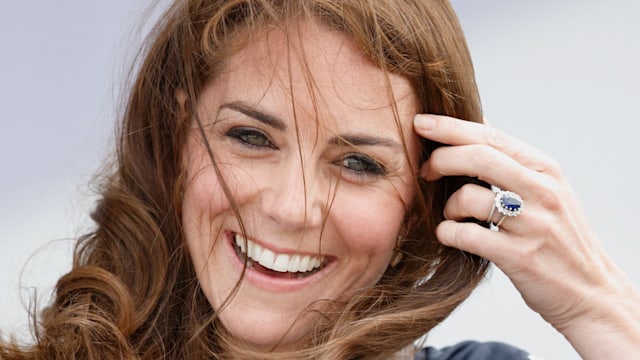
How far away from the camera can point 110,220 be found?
2.06 meters

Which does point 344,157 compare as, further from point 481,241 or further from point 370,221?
point 481,241

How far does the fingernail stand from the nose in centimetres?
22

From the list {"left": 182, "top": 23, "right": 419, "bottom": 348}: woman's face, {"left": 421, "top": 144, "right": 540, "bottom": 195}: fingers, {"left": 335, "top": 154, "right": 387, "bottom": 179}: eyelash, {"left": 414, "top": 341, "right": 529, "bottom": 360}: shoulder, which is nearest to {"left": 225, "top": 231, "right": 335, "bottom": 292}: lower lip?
{"left": 182, "top": 23, "right": 419, "bottom": 348}: woman's face

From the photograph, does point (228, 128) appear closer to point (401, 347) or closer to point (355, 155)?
point (355, 155)

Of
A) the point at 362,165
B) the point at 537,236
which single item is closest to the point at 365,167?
the point at 362,165

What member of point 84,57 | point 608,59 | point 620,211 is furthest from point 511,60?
point 84,57

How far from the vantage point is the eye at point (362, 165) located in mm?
1763

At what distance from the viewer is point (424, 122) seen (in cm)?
177

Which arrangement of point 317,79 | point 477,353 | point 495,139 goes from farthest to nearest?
point 477,353 < point 495,139 < point 317,79

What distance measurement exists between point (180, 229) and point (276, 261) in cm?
26

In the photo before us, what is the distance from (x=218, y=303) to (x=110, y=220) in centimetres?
36

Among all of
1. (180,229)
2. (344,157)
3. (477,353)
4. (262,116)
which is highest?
(262,116)

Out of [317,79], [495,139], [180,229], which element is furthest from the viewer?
[180,229]

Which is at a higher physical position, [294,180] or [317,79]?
[317,79]
